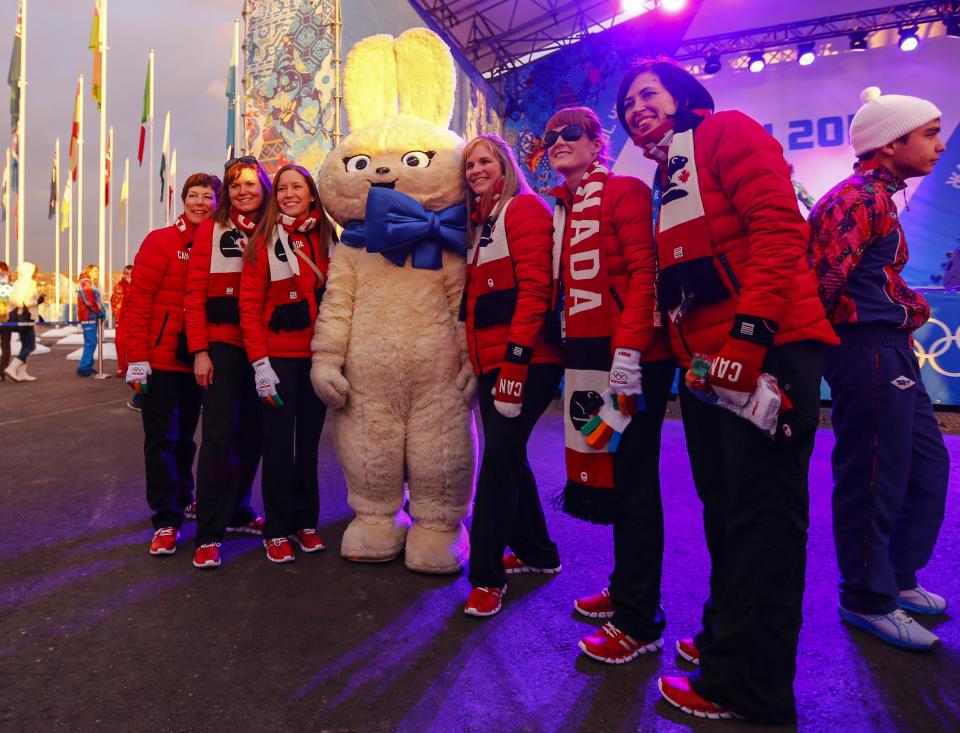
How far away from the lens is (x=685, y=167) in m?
1.54

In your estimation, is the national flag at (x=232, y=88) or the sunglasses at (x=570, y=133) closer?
the sunglasses at (x=570, y=133)

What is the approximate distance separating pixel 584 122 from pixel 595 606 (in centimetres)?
155

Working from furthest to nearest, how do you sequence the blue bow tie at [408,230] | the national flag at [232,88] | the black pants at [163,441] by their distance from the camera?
the national flag at [232,88] → the black pants at [163,441] → the blue bow tie at [408,230]

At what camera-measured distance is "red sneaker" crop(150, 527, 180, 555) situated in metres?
2.60

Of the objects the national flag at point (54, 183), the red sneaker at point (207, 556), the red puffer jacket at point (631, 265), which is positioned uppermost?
the national flag at point (54, 183)

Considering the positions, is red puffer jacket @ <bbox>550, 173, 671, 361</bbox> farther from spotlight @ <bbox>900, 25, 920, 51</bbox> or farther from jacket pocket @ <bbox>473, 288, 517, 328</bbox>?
spotlight @ <bbox>900, 25, 920, 51</bbox>

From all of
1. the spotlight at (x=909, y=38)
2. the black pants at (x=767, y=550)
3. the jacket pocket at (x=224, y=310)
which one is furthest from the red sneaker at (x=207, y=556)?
the spotlight at (x=909, y=38)

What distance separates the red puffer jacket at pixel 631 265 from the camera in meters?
1.68

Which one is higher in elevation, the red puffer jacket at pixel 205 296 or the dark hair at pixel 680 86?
the dark hair at pixel 680 86

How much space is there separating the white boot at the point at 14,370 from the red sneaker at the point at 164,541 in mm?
8004

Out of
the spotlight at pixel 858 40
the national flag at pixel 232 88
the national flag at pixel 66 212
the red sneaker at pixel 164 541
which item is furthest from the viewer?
the national flag at pixel 66 212

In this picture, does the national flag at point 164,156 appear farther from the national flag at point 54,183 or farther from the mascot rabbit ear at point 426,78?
the mascot rabbit ear at point 426,78

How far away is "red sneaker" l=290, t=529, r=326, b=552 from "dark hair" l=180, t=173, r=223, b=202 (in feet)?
5.07

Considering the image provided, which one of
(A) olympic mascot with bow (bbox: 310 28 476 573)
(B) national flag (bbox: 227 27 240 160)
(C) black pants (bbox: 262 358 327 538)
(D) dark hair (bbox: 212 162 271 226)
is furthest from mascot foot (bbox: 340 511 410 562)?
(B) national flag (bbox: 227 27 240 160)
